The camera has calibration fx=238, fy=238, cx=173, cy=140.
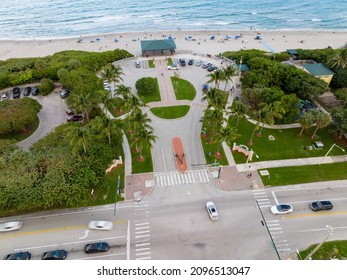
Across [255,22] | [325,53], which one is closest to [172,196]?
[325,53]

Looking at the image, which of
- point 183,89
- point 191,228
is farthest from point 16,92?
point 191,228

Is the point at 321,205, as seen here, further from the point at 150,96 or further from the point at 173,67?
the point at 173,67

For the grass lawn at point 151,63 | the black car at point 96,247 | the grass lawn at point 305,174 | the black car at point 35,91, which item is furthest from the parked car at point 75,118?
the grass lawn at point 305,174

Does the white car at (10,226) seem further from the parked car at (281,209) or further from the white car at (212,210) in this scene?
the parked car at (281,209)

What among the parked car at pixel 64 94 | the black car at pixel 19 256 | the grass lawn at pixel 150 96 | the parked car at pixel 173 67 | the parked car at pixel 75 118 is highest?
the parked car at pixel 173 67

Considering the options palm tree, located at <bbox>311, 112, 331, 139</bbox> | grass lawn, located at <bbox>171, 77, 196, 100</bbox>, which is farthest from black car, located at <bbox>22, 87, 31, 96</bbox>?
palm tree, located at <bbox>311, 112, 331, 139</bbox>

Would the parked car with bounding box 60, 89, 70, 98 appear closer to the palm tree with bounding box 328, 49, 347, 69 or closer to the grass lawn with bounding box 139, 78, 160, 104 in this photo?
the grass lawn with bounding box 139, 78, 160, 104

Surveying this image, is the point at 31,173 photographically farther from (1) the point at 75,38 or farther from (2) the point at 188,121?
(1) the point at 75,38
